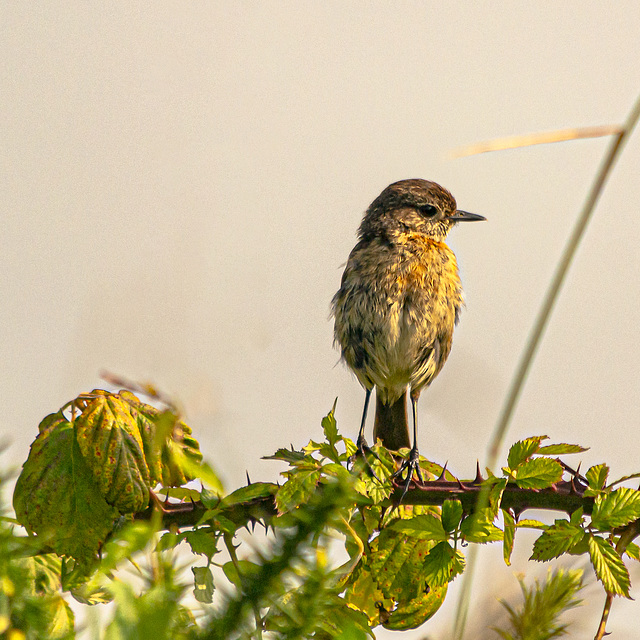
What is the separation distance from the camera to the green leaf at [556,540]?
130 cm

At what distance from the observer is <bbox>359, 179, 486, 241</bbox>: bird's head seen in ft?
13.6

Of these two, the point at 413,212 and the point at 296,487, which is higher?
the point at 413,212

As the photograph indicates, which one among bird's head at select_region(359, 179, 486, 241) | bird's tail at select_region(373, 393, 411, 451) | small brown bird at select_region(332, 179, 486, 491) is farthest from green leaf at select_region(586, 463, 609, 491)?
bird's head at select_region(359, 179, 486, 241)

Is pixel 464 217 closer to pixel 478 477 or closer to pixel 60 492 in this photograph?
pixel 478 477

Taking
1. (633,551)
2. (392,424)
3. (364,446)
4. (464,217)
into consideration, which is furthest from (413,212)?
(633,551)

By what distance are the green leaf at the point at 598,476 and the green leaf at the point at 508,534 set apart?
16cm

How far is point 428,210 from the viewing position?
433 centimetres

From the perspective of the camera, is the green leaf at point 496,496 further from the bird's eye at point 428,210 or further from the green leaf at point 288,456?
the bird's eye at point 428,210

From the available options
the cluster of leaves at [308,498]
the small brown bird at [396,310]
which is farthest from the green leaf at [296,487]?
the small brown bird at [396,310]

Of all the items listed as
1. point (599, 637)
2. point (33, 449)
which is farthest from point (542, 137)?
point (33, 449)

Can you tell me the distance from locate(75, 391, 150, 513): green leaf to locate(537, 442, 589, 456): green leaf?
2.48ft

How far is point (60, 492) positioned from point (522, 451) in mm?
878

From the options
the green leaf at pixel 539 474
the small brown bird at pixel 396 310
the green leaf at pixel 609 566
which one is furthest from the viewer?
the small brown bird at pixel 396 310

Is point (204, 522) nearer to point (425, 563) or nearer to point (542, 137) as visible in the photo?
point (425, 563)
